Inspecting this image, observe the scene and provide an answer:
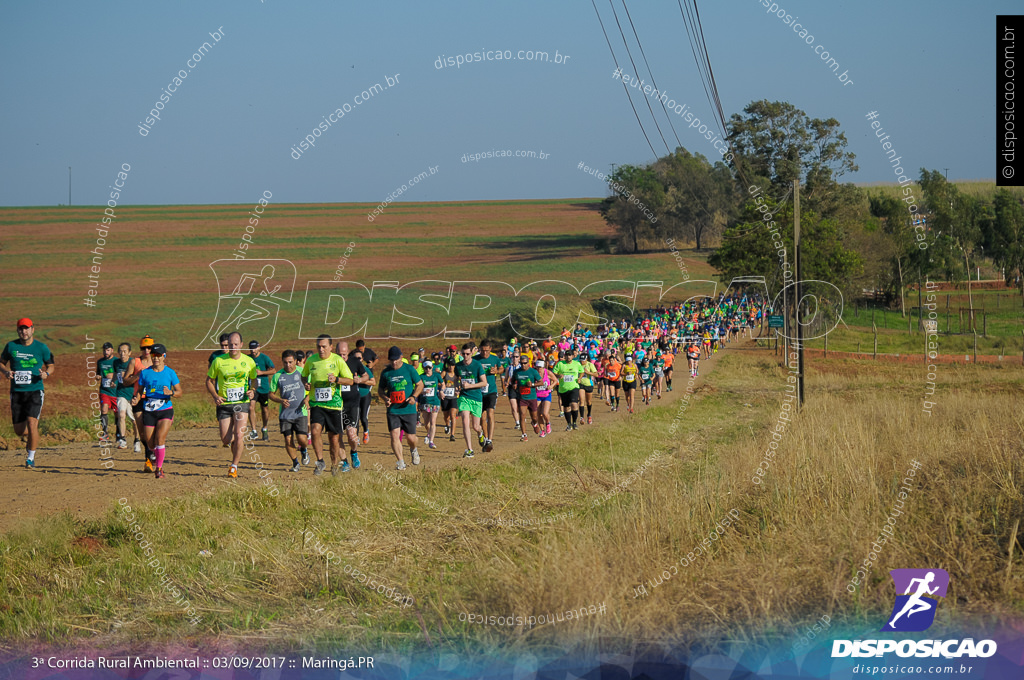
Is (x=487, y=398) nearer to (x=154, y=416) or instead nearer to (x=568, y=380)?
(x=568, y=380)

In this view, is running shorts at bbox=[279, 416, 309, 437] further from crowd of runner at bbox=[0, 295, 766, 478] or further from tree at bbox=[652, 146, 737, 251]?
tree at bbox=[652, 146, 737, 251]

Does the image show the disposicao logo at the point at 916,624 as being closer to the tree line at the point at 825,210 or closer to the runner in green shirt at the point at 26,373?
the runner in green shirt at the point at 26,373

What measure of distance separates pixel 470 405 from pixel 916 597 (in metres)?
8.55

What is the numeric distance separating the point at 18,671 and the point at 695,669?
14.9 ft

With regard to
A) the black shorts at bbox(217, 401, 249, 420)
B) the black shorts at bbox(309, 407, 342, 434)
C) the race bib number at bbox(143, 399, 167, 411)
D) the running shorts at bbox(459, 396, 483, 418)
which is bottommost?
the running shorts at bbox(459, 396, 483, 418)

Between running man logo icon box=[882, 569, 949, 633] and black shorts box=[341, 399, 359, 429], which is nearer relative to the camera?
running man logo icon box=[882, 569, 949, 633]

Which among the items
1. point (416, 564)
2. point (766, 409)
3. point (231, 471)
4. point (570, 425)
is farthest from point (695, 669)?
point (766, 409)

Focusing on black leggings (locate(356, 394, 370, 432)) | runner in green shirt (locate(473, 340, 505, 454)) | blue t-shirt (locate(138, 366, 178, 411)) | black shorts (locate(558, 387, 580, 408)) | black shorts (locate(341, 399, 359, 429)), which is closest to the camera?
blue t-shirt (locate(138, 366, 178, 411))

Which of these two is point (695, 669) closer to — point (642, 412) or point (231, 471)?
point (231, 471)

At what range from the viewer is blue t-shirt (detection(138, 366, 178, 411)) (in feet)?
37.1

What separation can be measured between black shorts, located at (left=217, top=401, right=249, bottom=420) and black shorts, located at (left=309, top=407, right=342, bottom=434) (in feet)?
2.85

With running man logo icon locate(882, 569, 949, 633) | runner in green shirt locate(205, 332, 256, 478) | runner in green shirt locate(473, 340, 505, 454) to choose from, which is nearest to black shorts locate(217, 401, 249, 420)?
runner in green shirt locate(205, 332, 256, 478)

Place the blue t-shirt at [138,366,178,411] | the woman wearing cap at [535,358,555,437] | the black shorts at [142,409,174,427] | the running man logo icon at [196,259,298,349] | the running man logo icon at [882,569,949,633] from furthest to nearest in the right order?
the running man logo icon at [196,259,298,349]
the woman wearing cap at [535,358,555,437]
the black shorts at [142,409,174,427]
the blue t-shirt at [138,366,178,411]
the running man logo icon at [882,569,949,633]

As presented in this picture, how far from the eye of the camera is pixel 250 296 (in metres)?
51.8
